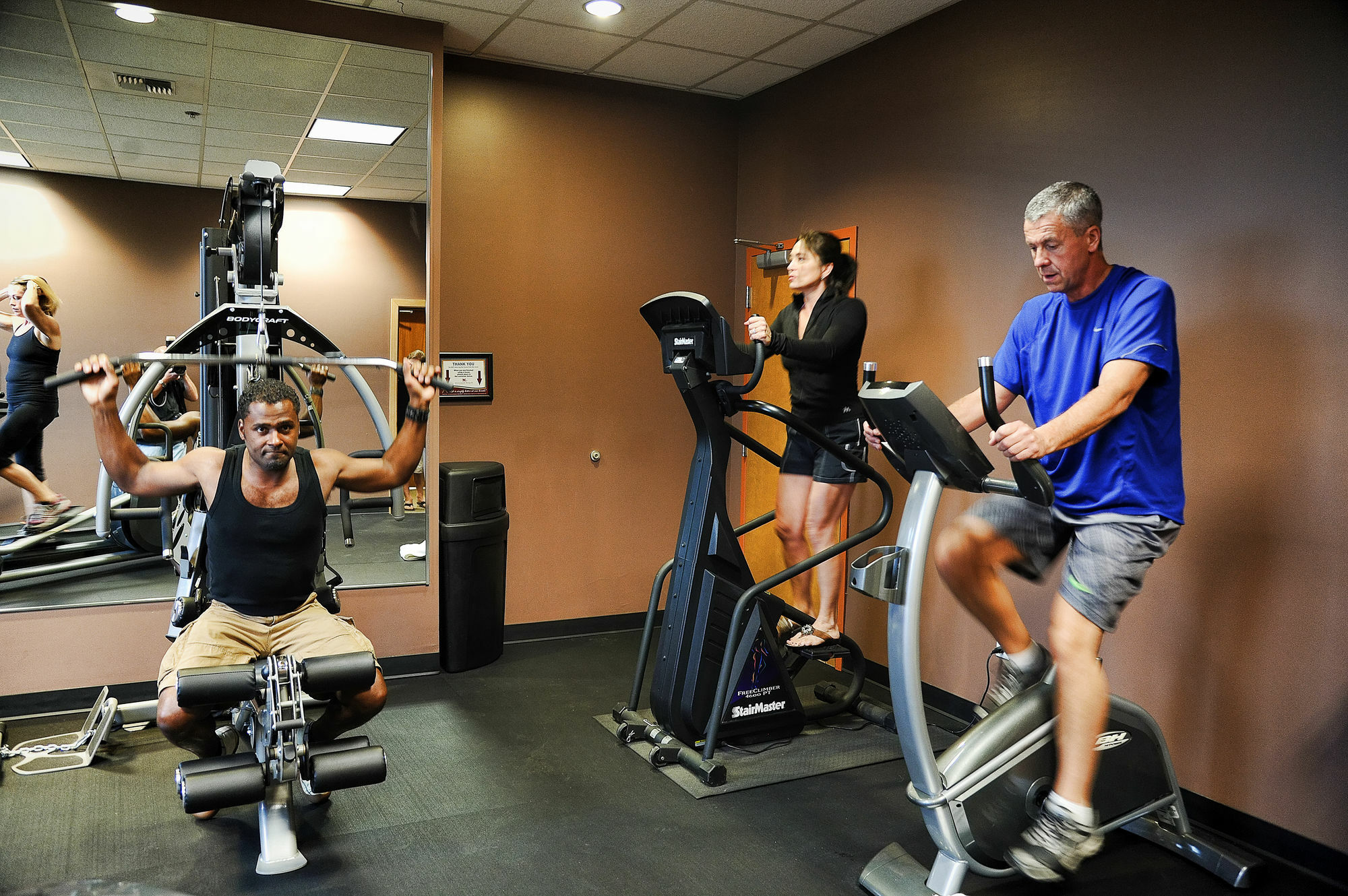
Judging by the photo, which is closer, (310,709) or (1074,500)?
(1074,500)

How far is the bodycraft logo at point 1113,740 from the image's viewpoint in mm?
2482

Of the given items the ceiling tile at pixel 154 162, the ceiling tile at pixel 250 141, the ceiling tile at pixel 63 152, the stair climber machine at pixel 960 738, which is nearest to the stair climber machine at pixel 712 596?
the stair climber machine at pixel 960 738

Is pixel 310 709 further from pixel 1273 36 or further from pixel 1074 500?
pixel 1273 36

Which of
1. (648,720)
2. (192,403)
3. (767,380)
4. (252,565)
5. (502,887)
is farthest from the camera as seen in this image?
(767,380)

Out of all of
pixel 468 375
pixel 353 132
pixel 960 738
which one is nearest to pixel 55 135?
pixel 353 132

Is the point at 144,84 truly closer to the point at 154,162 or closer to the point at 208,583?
the point at 154,162

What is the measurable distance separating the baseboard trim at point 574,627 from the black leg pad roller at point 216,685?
233 cm

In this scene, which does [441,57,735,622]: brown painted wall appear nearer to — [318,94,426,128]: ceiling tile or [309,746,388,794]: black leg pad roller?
[318,94,426,128]: ceiling tile

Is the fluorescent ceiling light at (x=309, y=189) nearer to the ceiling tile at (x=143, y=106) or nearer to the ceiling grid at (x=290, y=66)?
the ceiling grid at (x=290, y=66)

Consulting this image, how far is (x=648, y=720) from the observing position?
3.50 meters

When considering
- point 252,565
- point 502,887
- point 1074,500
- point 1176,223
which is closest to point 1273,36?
point 1176,223

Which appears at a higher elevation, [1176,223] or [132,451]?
[1176,223]

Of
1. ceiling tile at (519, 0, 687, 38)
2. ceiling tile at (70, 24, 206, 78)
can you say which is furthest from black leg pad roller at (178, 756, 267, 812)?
ceiling tile at (519, 0, 687, 38)

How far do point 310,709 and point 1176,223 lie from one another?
3560mm
